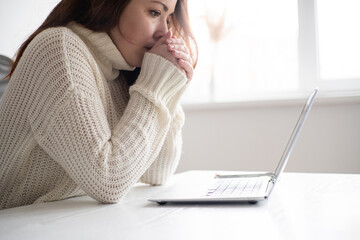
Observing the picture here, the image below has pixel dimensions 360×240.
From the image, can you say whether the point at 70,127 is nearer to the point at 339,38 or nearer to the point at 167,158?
the point at 167,158

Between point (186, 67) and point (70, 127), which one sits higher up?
point (186, 67)

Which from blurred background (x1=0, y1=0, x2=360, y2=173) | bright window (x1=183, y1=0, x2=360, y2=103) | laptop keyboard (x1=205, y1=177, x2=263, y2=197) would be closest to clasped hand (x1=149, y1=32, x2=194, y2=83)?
laptop keyboard (x1=205, y1=177, x2=263, y2=197)

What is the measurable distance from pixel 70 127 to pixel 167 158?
0.41 m

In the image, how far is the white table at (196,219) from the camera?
0.48 metres

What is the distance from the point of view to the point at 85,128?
756mm

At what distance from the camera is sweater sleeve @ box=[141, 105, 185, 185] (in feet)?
3.48

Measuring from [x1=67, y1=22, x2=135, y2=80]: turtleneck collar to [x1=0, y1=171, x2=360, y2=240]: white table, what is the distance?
0.39 meters

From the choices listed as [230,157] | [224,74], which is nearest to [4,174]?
[230,157]

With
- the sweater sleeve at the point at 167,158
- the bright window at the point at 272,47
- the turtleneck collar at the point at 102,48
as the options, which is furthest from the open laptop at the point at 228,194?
the bright window at the point at 272,47

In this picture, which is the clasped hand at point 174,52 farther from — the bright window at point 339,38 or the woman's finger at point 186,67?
the bright window at point 339,38

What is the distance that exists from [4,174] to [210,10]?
1747mm

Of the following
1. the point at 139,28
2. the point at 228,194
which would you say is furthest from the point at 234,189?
the point at 139,28

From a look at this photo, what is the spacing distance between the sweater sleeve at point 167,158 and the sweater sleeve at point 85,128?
0.65ft

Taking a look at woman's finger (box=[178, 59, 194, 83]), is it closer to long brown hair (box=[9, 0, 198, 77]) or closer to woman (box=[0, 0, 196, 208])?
Result: woman (box=[0, 0, 196, 208])
